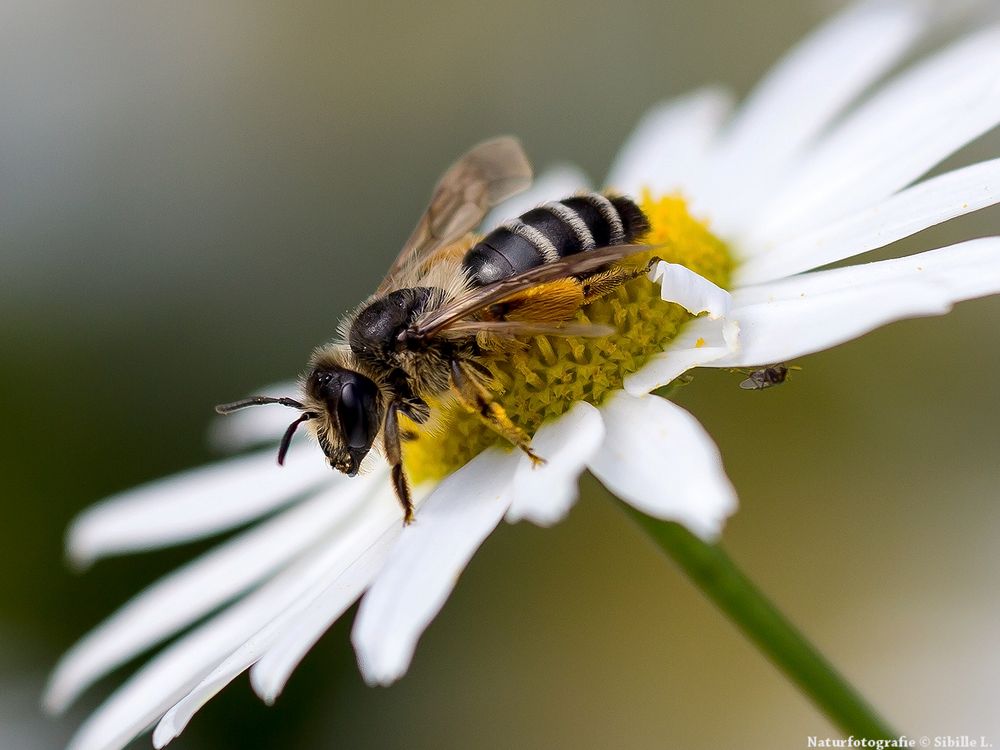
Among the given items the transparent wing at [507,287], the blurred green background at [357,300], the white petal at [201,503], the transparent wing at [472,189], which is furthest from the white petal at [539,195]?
the blurred green background at [357,300]

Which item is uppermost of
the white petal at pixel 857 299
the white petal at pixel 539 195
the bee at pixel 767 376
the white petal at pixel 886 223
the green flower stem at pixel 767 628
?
the white petal at pixel 539 195

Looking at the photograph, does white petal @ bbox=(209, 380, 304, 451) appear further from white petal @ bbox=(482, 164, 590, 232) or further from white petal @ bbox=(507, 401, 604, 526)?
white petal @ bbox=(507, 401, 604, 526)

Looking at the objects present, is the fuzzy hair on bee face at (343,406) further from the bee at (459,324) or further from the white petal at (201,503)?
the white petal at (201,503)

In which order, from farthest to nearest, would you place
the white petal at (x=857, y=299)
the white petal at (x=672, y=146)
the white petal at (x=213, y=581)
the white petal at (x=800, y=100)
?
the white petal at (x=672, y=146), the white petal at (x=800, y=100), the white petal at (x=213, y=581), the white petal at (x=857, y=299)

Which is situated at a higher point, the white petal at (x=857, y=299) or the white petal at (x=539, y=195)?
the white petal at (x=539, y=195)

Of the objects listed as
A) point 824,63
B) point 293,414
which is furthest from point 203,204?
point 824,63

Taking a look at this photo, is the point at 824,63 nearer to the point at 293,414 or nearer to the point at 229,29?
the point at 293,414
